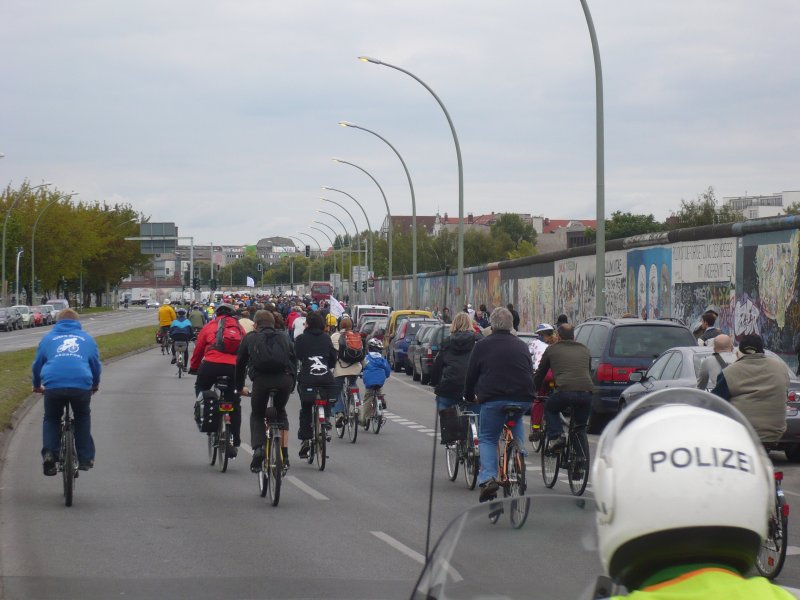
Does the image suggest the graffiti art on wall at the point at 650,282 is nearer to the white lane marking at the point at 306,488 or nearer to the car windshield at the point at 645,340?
the car windshield at the point at 645,340

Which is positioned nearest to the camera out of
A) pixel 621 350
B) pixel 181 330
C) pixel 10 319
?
pixel 621 350

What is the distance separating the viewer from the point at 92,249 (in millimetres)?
103875

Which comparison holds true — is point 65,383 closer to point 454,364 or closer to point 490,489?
point 490,489

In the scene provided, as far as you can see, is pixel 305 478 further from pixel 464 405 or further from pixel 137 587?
pixel 137 587

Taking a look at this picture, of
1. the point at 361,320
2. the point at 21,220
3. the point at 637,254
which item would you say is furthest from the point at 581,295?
the point at 21,220

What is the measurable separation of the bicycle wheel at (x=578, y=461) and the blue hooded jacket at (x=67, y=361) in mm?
4651

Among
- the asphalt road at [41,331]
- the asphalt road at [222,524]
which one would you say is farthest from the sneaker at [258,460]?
the asphalt road at [41,331]

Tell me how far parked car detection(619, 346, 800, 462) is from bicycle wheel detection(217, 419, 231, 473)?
4.71m

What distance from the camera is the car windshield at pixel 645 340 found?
19016 mm

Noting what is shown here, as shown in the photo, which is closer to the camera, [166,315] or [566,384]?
[566,384]

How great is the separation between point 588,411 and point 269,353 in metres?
3.21

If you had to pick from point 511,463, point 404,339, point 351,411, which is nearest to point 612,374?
point 351,411

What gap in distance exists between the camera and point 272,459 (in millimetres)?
11578

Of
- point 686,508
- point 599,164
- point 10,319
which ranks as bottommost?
point 10,319
